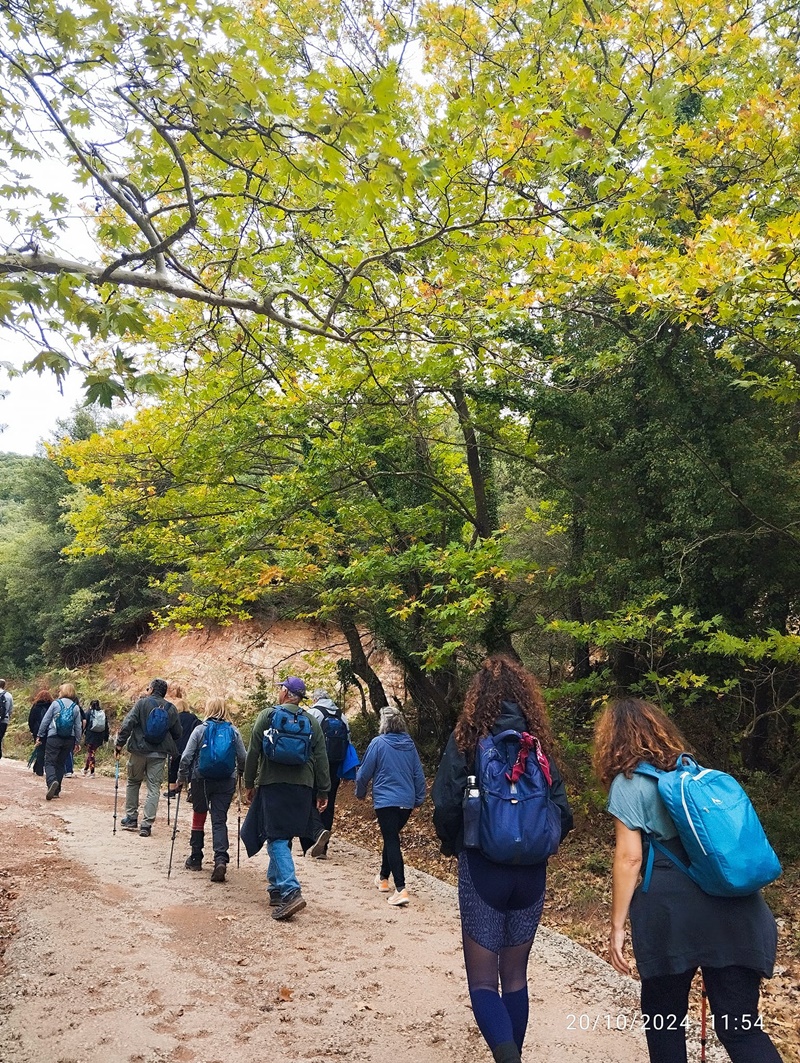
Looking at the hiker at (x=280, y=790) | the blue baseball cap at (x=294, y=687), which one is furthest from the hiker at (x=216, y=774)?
the blue baseball cap at (x=294, y=687)

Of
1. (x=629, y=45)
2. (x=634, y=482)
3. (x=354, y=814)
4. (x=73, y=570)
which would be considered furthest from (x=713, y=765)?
(x=73, y=570)

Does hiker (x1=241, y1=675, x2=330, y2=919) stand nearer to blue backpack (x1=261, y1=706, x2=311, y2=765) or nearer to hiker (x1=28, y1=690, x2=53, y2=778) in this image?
blue backpack (x1=261, y1=706, x2=311, y2=765)

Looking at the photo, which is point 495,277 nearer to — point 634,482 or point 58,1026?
point 634,482

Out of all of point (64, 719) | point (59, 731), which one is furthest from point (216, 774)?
point (59, 731)

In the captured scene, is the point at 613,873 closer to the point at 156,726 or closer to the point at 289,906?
the point at 289,906

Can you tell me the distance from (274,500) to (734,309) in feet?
22.5

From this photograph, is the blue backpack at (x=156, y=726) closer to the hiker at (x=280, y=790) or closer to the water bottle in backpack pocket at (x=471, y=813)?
the hiker at (x=280, y=790)

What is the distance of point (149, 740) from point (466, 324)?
20.9ft

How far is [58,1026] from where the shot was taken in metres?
3.82

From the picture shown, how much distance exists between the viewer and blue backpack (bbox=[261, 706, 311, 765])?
5.96 metres

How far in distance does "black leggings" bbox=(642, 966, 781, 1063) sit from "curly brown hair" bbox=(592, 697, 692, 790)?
748 millimetres

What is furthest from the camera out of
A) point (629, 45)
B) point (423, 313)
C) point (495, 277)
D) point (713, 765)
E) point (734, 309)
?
point (713, 765)

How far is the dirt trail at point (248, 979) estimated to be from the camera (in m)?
3.79

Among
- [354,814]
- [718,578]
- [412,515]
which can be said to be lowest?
[354,814]
